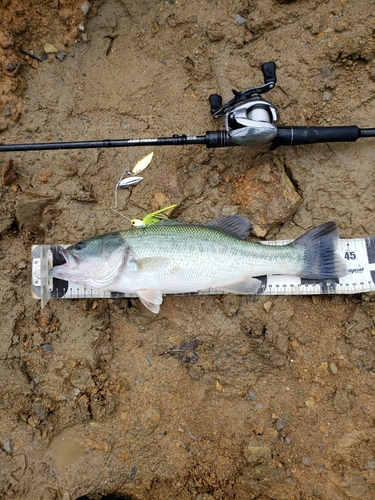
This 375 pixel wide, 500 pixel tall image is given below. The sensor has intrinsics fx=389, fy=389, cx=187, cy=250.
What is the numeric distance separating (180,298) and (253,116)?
1.86 m

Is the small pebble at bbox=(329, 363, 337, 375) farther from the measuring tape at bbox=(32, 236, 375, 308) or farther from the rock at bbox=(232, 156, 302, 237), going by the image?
the rock at bbox=(232, 156, 302, 237)

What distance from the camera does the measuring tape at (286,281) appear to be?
3.78 m

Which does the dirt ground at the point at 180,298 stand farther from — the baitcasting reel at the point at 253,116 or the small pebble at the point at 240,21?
the baitcasting reel at the point at 253,116

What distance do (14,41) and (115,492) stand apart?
4624mm

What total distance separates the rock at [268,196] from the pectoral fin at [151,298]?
45.9 inches

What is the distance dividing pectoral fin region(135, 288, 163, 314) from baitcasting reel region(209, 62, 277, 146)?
1577 mm

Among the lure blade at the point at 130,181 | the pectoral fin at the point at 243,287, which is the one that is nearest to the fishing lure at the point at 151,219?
the lure blade at the point at 130,181

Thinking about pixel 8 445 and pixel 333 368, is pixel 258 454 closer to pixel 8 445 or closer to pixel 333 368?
pixel 333 368

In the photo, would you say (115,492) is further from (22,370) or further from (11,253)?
(11,253)

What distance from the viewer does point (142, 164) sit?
4066mm

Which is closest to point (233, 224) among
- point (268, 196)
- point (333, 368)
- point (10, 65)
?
point (268, 196)

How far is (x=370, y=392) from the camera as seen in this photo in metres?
3.68

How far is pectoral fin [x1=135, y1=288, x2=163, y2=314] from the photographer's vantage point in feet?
11.9

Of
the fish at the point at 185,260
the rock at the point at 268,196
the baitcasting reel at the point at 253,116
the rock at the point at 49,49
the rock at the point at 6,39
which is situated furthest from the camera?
the rock at the point at 49,49
